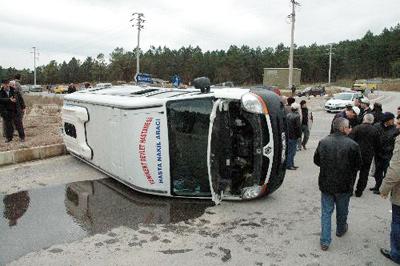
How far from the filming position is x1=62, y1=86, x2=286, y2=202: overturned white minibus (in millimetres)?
6777

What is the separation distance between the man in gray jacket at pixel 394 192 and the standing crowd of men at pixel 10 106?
9232 millimetres

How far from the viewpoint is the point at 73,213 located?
6.67m

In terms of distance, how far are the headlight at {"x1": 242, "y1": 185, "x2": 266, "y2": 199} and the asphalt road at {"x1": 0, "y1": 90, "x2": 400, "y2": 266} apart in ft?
0.49

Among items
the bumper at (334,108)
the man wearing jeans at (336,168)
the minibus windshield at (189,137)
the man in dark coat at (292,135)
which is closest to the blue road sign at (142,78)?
the man in dark coat at (292,135)

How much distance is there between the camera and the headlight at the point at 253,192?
7048 mm

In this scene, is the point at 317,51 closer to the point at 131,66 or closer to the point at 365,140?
the point at 131,66

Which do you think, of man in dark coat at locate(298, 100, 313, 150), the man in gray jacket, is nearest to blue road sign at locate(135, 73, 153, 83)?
man in dark coat at locate(298, 100, 313, 150)

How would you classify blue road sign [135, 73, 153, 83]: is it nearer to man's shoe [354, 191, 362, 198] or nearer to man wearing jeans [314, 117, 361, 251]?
man's shoe [354, 191, 362, 198]

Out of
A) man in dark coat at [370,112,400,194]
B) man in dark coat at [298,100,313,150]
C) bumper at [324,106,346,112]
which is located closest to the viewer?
man in dark coat at [370,112,400,194]

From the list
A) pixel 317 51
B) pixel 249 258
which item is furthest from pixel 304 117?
pixel 317 51

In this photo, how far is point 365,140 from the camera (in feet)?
24.3

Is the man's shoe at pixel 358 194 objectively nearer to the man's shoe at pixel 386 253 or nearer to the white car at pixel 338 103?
the man's shoe at pixel 386 253

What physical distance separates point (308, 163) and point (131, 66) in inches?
3714

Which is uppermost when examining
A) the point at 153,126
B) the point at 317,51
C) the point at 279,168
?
the point at 317,51
